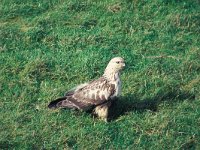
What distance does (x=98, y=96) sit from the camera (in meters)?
8.46

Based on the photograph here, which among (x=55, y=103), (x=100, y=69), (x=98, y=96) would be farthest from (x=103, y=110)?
(x=100, y=69)

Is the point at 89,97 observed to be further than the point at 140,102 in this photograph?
No

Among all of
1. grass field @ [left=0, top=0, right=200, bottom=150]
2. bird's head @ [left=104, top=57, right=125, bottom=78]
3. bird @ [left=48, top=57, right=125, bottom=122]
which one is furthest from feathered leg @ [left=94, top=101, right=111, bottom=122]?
bird's head @ [left=104, top=57, right=125, bottom=78]

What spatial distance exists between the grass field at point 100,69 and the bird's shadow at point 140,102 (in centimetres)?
2

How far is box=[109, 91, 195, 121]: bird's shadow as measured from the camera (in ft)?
28.5

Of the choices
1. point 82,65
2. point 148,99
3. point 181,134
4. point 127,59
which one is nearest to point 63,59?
point 82,65

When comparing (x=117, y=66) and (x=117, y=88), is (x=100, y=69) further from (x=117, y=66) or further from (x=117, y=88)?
(x=117, y=88)

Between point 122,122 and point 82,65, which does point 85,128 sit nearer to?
point 122,122

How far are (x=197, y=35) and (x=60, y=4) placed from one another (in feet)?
9.68

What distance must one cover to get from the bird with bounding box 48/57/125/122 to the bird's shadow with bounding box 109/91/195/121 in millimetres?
199

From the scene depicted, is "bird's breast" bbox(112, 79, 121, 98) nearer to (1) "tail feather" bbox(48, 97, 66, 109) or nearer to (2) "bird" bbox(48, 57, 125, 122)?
(2) "bird" bbox(48, 57, 125, 122)

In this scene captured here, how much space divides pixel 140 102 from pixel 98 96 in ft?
2.80

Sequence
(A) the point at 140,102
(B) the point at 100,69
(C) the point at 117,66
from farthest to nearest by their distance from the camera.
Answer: (B) the point at 100,69, (A) the point at 140,102, (C) the point at 117,66

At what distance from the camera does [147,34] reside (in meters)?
10.9
